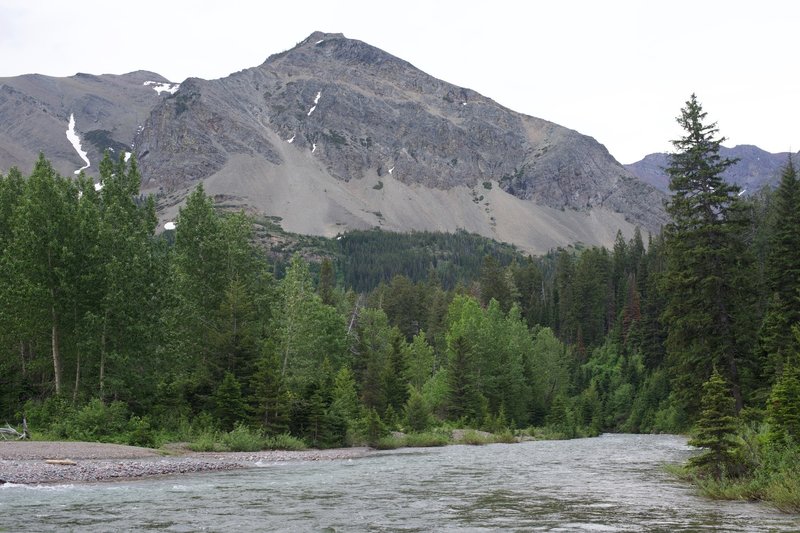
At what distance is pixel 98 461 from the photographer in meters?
30.5

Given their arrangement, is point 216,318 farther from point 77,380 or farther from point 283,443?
point 77,380

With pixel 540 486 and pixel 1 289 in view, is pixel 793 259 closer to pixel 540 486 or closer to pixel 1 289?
pixel 540 486

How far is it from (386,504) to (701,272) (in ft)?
85.3

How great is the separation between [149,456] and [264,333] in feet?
77.7

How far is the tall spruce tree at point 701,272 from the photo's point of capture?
38.9 meters

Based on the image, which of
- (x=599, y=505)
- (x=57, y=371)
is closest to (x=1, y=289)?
(x=57, y=371)

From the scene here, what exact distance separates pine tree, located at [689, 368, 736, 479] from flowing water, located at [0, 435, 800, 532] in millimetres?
1460

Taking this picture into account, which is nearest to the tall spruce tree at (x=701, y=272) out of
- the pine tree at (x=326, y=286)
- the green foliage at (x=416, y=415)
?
the green foliage at (x=416, y=415)

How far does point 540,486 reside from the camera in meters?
26.6

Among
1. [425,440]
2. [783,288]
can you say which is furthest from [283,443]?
[783,288]

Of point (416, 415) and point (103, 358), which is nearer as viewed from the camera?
point (103, 358)

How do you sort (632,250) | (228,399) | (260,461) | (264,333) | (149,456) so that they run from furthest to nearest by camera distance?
(632,250) → (264,333) → (228,399) → (260,461) → (149,456)

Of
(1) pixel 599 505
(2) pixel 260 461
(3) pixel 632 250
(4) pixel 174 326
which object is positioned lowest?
(2) pixel 260 461

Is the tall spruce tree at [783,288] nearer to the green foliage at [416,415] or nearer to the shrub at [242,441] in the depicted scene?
the shrub at [242,441]
